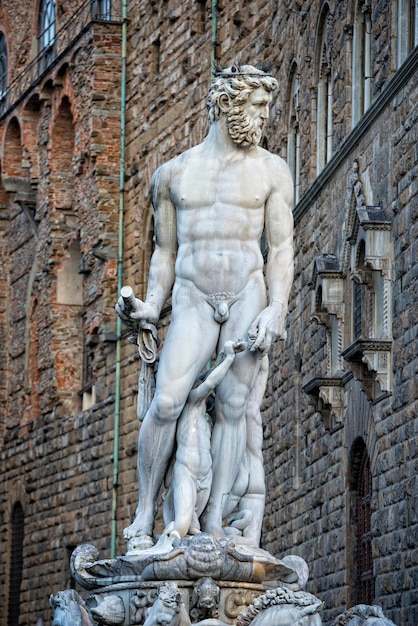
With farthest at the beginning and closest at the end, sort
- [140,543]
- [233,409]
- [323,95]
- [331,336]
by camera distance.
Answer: [323,95] < [331,336] < [233,409] < [140,543]

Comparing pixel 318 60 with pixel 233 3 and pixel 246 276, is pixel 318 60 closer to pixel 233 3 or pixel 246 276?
pixel 233 3

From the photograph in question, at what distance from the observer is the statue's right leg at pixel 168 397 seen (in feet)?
39.6

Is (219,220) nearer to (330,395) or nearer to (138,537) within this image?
(138,537)

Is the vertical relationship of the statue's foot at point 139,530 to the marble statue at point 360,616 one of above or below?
above

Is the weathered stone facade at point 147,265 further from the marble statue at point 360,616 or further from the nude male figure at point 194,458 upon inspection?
the marble statue at point 360,616

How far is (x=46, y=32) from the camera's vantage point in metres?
42.8

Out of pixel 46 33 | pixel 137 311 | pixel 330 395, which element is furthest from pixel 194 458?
pixel 46 33

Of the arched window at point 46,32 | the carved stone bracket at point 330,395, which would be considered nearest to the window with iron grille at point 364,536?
the carved stone bracket at point 330,395

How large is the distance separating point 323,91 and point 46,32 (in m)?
19.5

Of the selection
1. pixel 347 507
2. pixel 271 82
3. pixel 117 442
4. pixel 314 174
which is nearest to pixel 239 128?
pixel 271 82

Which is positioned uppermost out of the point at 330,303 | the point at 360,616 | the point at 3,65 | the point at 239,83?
the point at 3,65

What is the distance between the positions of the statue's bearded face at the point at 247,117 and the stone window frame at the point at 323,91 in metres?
11.4

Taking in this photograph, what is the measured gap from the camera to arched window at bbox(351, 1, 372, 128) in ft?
71.3

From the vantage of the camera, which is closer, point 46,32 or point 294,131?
point 294,131
